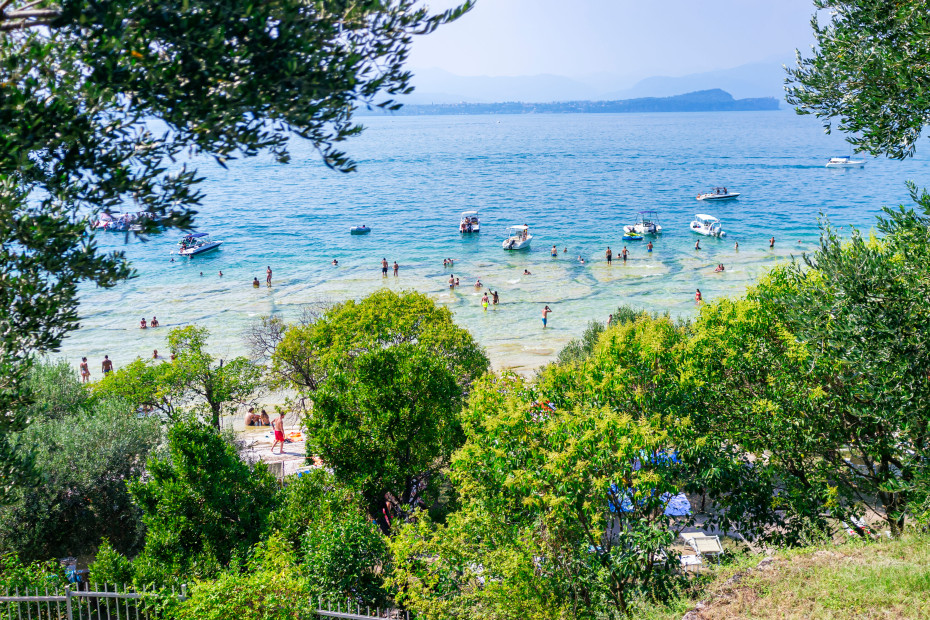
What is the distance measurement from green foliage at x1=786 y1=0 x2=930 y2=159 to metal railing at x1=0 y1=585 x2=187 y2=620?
14.1 metres

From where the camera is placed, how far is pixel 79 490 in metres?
18.7

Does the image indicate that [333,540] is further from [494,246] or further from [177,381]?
[494,246]

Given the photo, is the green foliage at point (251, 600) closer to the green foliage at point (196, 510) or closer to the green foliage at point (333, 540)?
the green foliage at point (333, 540)

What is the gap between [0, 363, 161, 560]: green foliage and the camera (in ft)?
57.0

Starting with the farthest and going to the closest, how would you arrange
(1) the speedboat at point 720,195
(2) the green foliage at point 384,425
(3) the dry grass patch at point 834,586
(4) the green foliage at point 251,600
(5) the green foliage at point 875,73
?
(1) the speedboat at point 720,195 → (2) the green foliage at point 384,425 → (4) the green foliage at point 251,600 → (5) the green foliage at point 875,73 → (3) the dry grass patch at point 834,586

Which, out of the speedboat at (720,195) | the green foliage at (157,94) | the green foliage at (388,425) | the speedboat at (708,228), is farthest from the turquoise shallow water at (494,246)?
the green foliage at (157,94)

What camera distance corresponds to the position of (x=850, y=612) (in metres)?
8.07

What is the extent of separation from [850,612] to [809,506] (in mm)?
6996

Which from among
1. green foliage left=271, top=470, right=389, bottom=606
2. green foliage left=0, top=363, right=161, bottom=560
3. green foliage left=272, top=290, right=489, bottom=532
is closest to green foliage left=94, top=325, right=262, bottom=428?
green foliage left=0, top=363, right=161, bottom=560

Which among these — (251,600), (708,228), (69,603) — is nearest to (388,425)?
(251,600)

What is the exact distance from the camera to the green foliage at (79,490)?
17.4 metres

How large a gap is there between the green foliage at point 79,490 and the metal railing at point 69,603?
4.71 metres

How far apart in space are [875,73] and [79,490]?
22.0 metres

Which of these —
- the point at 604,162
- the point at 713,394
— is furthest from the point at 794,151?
the point at 713,394
